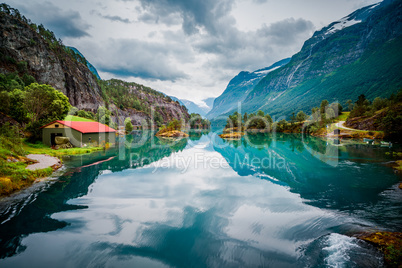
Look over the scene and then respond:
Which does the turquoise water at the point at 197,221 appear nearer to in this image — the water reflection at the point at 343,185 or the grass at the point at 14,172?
the water reflection at the point at 343,185

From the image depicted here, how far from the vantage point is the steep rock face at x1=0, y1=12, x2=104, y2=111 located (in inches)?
2574

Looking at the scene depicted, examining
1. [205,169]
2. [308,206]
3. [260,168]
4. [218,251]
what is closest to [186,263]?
[218,251]

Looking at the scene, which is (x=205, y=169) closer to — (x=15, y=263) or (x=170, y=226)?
(x=170, y=226)

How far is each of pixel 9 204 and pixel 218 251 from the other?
13238 mm

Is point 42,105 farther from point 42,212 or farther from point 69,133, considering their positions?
point 42,212

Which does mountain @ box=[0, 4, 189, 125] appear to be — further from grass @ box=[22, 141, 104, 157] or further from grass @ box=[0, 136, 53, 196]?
grass @ box=[0, 136, 53, 196]

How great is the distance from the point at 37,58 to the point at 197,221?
324 ft

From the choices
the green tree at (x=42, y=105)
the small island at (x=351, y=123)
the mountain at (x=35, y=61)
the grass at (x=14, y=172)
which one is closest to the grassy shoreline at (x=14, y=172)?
the grass at (x=14, y=172)

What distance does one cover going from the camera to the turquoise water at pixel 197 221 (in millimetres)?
7477

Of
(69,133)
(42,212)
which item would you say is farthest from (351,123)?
(69,133)

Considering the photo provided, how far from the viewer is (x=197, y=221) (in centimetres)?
1066

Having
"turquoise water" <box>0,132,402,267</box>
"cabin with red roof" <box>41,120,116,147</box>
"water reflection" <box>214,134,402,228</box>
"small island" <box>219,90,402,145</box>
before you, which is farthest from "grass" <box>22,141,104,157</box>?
"small island" <box>219,90,402,145</box>

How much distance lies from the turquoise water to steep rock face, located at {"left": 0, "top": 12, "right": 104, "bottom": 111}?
76.4m

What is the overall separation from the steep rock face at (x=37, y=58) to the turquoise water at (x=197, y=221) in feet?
251
